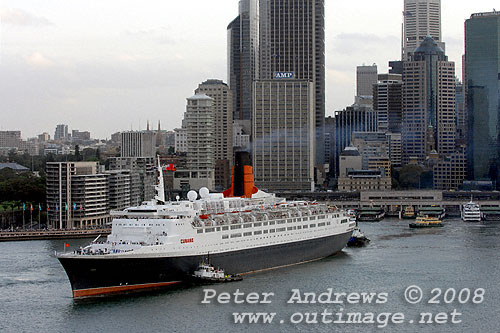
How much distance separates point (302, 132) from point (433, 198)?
19357 mm

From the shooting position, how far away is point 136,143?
121m

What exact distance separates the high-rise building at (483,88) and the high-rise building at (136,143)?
4468 cm

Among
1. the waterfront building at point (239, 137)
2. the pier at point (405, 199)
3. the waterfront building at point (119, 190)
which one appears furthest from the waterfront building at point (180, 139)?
the waterfront building at point (119, 190)

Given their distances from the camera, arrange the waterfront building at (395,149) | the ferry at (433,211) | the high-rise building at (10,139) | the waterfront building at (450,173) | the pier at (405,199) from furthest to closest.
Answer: the high-rise building at (10,139) < the waterfront building at (395,149) < the waterfront building at (450,173) < the pier at (405,199) < the ferry at (433,211)

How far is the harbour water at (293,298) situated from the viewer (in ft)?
89.2

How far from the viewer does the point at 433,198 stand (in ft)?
245

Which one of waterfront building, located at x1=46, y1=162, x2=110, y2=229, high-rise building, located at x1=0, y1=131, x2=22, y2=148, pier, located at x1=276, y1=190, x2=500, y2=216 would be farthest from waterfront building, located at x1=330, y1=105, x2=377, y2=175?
high-rise building, located at x1=0, y1=131, x2=22, y2=148

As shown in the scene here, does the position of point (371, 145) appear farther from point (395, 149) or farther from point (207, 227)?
point (207, 227)

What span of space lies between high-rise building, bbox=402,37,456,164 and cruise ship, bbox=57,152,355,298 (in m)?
78.9

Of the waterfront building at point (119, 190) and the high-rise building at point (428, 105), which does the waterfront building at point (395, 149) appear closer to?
the high-rise building at point (428, 105)

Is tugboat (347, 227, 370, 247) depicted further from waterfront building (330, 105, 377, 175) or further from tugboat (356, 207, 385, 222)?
waterfront building (330, 105, 377, 175)

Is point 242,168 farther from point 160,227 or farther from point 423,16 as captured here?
point 423,16

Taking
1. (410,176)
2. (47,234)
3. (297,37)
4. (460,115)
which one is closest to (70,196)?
(47,234)

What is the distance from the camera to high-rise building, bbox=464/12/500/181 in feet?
314
